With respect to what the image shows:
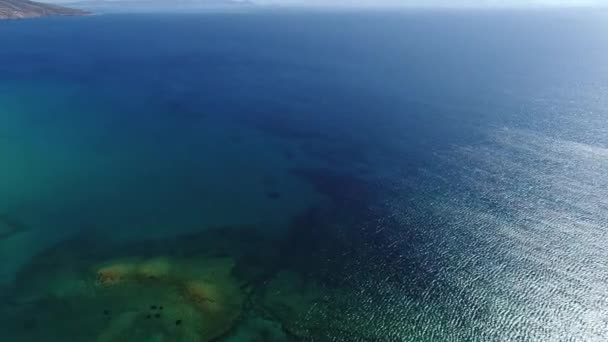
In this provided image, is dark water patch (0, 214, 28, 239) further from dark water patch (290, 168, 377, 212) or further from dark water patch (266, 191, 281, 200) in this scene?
dark water patch (290, 168, 377, 212)

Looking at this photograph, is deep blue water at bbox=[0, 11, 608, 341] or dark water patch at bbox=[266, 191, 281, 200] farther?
dark water patch at bbox=[266, 191, 281, 200]

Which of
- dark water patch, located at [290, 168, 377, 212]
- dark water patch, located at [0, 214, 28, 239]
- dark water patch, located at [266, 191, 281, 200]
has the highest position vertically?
dark water patch, located at [290, 168, 377, 212]

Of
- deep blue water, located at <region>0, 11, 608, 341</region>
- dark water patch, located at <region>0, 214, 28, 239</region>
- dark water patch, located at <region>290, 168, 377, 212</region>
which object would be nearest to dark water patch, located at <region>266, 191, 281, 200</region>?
deep blue water, located at <region>0, 11, 608, 341</region>

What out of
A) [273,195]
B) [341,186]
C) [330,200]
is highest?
[341,186]

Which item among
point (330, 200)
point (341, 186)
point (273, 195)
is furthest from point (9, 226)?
point (341, 186)

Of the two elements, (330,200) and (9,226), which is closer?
(9,226)

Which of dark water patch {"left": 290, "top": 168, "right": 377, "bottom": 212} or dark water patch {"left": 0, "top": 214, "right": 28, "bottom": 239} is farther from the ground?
dark water patch {"left": 290, "top": 168, "right": 377, "bottom": 212}

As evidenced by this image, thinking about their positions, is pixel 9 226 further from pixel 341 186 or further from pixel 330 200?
pixel 341 186

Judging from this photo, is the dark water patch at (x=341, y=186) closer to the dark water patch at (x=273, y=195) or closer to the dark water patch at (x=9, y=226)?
the dark water patch at (x=273, y=195)

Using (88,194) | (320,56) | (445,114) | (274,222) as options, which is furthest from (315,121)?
(320,56)

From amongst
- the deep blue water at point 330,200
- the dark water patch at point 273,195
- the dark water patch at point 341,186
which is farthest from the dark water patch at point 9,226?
the dark water patch at point 341,186
